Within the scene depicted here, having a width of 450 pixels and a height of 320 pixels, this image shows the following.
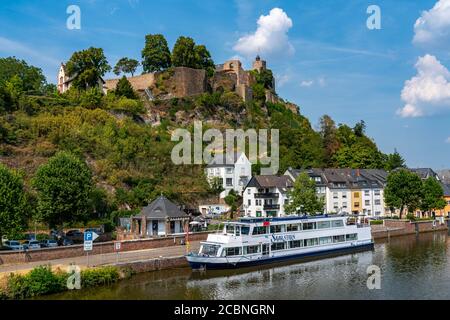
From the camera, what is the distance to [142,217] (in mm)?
47781

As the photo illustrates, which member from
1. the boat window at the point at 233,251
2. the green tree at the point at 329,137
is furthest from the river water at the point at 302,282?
the green tree at the point at 329,137

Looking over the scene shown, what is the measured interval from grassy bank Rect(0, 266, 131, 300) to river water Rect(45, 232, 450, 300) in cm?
66

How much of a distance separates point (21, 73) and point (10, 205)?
163 ft

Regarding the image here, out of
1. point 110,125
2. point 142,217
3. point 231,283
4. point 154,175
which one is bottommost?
point 231,283

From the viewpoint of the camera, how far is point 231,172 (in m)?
72.6

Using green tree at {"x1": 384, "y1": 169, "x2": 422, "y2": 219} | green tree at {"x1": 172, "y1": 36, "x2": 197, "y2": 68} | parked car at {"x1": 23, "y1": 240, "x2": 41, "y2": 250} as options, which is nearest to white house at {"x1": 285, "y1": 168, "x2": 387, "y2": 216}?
green tree at {"x1": 384, "y1": 169, "x2": 422, "y2": 219}

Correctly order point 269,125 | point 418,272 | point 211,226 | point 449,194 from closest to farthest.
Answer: point 418,272 → point 211,226 → point 449,194 → point 269,125

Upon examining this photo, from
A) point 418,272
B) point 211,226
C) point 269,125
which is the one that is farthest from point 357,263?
point 269,125

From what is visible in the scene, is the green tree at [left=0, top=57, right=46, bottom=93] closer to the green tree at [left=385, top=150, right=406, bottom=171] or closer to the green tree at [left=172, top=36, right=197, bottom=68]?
the green tree at [left=172, top=36, right=197, bottom=68]

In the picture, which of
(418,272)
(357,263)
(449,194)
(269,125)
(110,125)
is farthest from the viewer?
(269,125)

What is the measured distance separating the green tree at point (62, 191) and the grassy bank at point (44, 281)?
1257cm

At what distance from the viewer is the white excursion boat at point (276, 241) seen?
121ft
